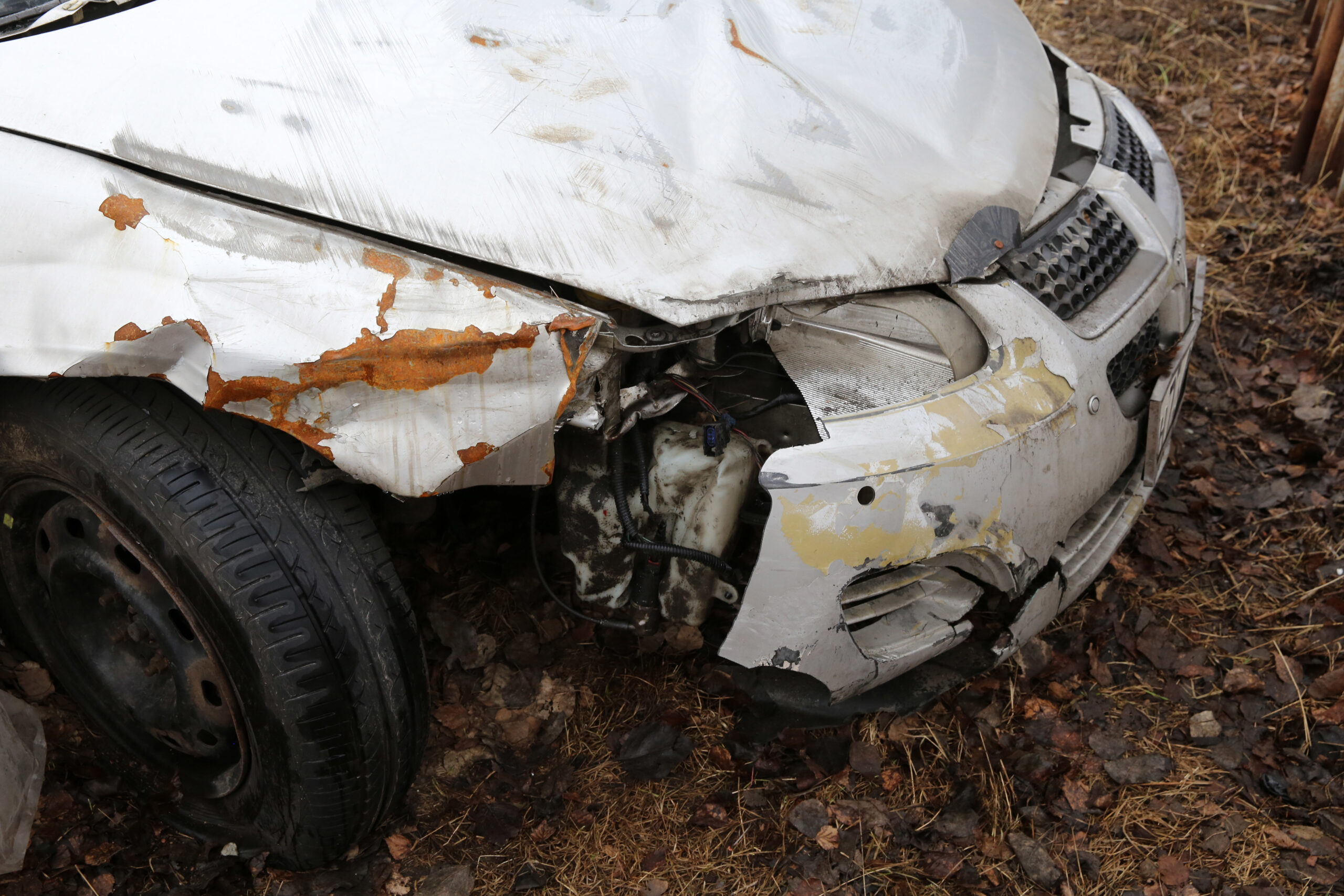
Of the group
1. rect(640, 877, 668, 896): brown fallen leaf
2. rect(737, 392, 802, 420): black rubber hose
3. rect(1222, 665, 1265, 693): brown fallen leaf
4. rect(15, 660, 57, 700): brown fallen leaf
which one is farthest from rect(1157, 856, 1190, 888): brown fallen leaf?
rect(15, 660, 57, 700): brown fallen leaf

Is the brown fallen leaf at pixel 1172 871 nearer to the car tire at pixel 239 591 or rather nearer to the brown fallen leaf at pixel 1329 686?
the brown fallen leaf at pixel 1329 686

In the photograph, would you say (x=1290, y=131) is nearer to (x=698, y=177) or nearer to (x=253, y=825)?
(x=698, y=177)

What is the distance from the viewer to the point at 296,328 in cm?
160

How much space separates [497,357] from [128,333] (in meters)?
0.62

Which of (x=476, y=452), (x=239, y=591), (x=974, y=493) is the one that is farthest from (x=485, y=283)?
(x=974, y=493)

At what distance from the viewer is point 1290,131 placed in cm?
459

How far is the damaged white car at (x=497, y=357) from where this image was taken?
1658 millimetres

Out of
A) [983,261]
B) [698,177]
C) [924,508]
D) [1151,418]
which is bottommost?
[1151,418]

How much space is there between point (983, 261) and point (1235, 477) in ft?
5.56

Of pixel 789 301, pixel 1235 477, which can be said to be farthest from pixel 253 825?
pixel 1235 477

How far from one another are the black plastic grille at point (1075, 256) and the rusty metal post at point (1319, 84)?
2.48m

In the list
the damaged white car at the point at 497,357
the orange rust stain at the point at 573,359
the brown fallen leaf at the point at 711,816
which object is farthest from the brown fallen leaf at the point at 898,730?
the orange rust stain at the point at 573,359

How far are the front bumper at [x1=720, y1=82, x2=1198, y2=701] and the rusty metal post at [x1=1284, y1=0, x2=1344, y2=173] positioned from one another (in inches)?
99.0

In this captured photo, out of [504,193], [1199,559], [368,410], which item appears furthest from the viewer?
[1199,559]
